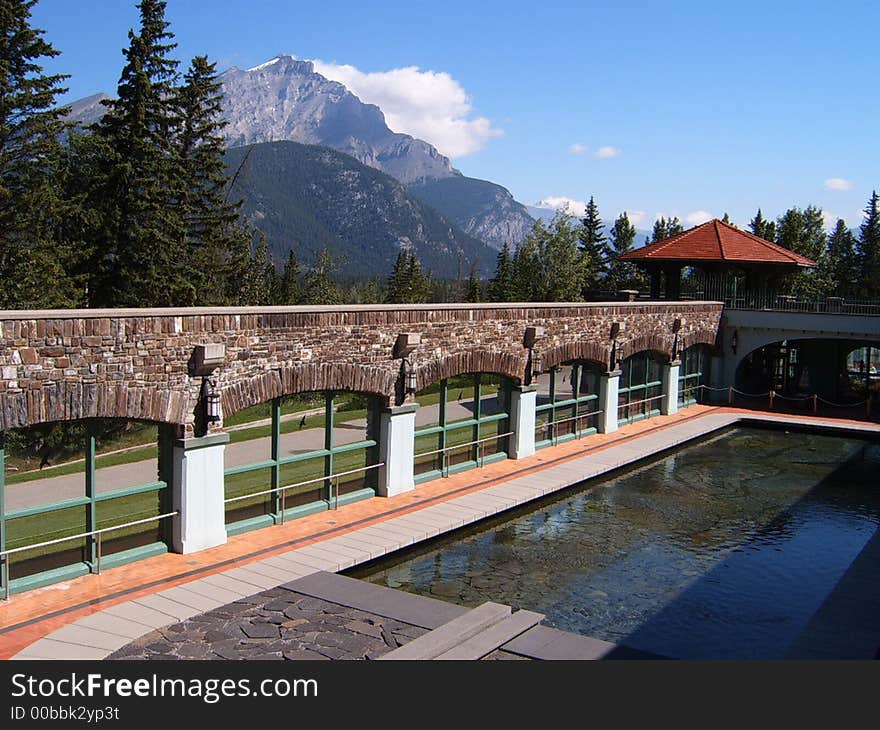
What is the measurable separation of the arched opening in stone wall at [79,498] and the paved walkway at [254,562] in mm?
307

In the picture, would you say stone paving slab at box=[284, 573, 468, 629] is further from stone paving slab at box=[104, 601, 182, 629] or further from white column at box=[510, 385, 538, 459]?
white column at box=[510, 385, 538, 459]

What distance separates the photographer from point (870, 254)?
193 ft

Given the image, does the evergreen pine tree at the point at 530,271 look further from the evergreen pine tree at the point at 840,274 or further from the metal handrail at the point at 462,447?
the metal handrail at the point at 462,447

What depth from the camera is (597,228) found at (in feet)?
211

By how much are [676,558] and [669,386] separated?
559 inches

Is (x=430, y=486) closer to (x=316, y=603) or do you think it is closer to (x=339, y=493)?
(x=339, y=493)

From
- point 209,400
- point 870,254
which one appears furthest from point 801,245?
point 209,400

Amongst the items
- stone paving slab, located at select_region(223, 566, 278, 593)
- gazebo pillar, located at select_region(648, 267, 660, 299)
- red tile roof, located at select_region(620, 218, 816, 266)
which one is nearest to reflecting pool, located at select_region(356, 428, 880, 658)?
stone paving slab, located at select_region(223, 566, 278, 593)

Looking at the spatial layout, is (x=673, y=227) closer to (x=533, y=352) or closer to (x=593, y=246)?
(x=593, y=246)

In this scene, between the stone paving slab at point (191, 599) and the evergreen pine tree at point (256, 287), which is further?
the evergreen pine tree at point (256, 287)

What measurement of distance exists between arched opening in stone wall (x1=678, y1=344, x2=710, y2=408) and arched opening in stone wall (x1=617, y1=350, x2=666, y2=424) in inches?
57.3

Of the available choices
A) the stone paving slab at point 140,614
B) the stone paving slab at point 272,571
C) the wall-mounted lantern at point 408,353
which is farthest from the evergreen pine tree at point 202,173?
the stone paving slab at point 140,614

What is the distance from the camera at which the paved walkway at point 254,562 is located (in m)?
9.87

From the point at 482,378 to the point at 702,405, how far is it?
14112 mm
